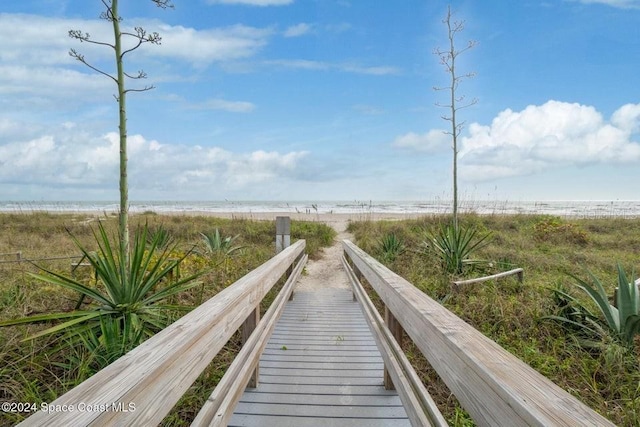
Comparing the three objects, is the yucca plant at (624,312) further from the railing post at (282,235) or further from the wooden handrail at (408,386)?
→ the railing post at (282,235)

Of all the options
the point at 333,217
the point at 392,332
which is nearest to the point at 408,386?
the point at 392,332

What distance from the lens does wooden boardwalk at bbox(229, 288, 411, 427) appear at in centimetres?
235

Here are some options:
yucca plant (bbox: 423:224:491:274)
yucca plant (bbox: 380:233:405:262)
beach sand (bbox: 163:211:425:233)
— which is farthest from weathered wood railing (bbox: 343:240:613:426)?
beach sand (bbox: 163:211:425:233)

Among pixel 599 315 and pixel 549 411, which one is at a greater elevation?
pixel 549 411

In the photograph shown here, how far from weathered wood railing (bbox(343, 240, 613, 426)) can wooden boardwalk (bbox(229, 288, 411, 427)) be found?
66cm

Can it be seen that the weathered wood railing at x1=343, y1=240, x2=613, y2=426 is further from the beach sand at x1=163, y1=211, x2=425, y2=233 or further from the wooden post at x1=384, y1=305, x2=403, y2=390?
the beach sand at x1=163, y1=211, x2=425, y2=233

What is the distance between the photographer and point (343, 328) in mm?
4391

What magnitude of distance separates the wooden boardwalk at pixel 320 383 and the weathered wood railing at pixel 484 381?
657mm

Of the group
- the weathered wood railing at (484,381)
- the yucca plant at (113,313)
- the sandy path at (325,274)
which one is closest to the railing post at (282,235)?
the sandy path at (325,274)

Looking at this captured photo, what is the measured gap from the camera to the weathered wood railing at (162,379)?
86cm

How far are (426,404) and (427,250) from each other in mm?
6435

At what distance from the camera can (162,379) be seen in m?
1.14

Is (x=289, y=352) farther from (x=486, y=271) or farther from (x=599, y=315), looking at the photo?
(x=486, y=271)

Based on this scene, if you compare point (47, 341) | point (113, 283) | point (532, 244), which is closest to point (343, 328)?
point (113, 283)
